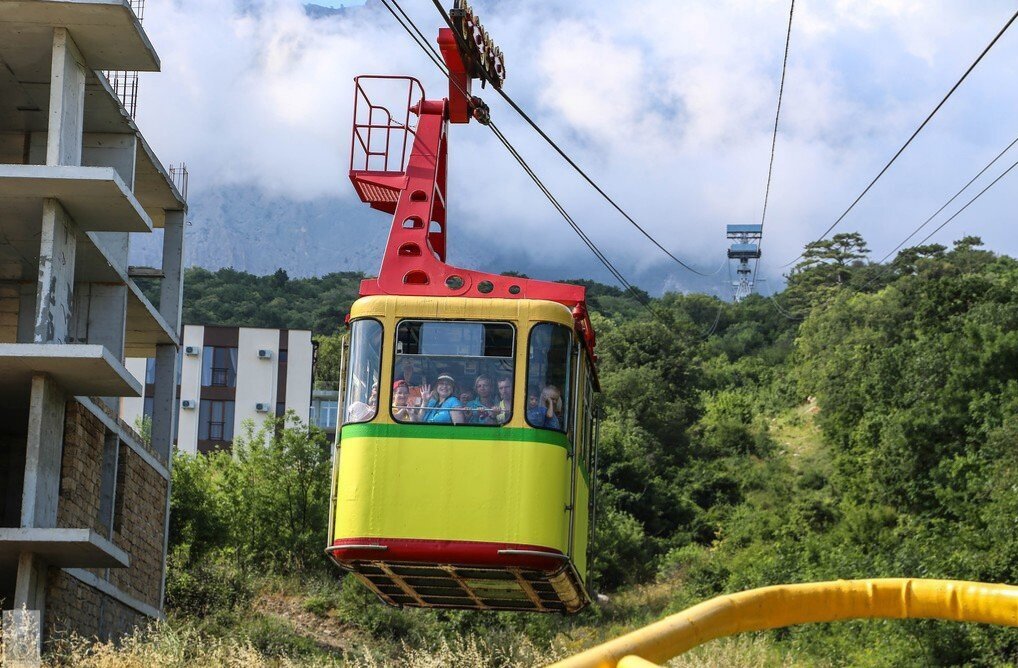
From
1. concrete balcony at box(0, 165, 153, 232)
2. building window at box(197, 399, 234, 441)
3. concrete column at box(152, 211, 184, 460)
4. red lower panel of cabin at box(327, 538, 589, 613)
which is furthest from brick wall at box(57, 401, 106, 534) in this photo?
building window at box(197, 399, 234, 441)

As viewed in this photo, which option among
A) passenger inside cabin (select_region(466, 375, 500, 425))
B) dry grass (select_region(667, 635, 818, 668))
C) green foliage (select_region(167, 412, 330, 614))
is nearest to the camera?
passenger inside cabin (select_region(466, 375, 500, 425))

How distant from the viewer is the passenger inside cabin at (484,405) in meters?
14.7

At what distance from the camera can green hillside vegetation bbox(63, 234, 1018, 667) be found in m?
33.8

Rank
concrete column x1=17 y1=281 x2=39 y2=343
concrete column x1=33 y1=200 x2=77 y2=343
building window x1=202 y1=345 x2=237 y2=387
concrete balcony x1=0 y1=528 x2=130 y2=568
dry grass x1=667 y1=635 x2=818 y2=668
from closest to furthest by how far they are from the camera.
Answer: concrete balcony x1=0 y1=528 x2=130 y2=568
concrete column x1=33 y1=200 x2=77 y2=343
dry grass x1=667 y1=635 x2=818 y2=668
concrete column x1=17 y1=281 x2=39 y2=343
building window x1=202 y1=345 x2=237 y2=387

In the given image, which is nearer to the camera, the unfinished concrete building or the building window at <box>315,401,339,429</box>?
the unfinished concrete building

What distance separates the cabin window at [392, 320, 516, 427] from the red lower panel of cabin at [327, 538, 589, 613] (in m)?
1.29

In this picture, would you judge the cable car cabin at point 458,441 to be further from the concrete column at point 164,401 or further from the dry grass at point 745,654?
the concrete column at point 164,401

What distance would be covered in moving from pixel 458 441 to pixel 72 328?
17.4 metres

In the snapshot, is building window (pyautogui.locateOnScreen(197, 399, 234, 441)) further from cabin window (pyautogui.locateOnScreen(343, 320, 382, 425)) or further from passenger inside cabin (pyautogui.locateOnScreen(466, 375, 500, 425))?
passenger inside cabin (pyautogui.locateOnScreen(466, 375, 500, 425))

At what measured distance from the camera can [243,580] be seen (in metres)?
41.7

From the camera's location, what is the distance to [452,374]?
1488 centimetres

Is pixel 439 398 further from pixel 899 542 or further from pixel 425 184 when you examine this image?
pixel 899 542

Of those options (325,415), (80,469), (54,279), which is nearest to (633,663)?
(54,279)

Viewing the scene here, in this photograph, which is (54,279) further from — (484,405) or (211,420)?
(211,420)
